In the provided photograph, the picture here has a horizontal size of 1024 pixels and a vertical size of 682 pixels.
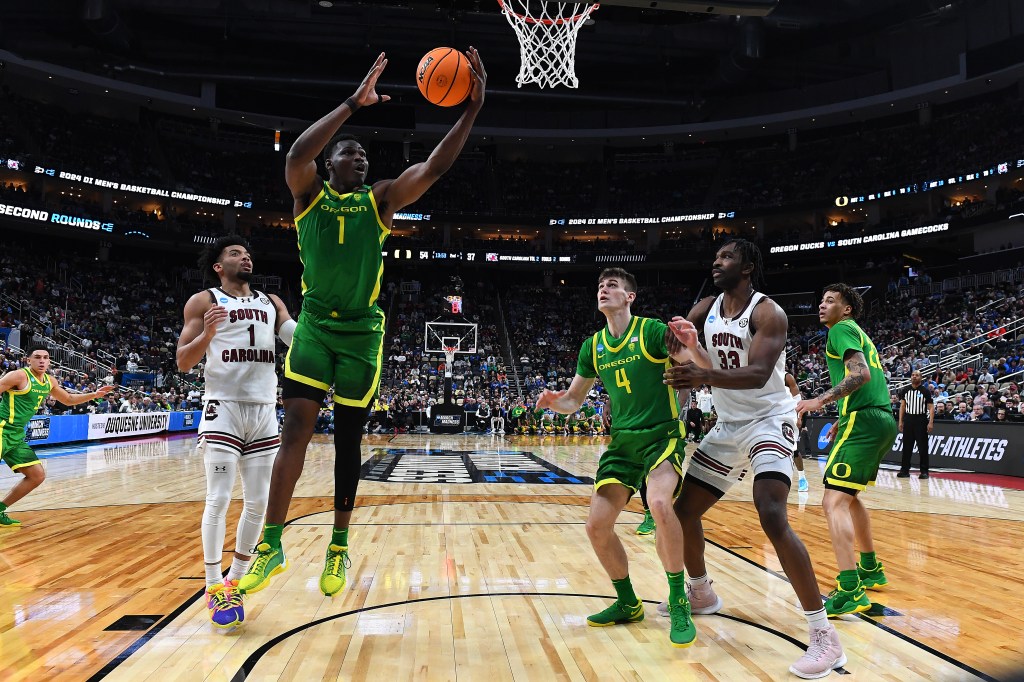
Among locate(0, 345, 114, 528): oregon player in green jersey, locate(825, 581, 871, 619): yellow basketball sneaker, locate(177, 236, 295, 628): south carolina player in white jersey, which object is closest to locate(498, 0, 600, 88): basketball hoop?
locate(0, 345, 114, 528): oregon player in green jersey

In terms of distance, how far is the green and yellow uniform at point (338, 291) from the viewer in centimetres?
416

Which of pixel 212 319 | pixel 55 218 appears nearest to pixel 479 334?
pixel 55 218

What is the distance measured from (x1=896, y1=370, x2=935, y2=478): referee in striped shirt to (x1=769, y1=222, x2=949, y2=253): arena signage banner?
22996mm

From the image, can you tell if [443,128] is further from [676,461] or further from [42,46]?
[676,461]

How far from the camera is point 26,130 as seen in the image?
110 feet

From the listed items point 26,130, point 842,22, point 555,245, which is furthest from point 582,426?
point 26,130

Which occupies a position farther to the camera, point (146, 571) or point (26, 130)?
point (26, 130)

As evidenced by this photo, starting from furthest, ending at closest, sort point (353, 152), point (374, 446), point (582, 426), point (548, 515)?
point (582, 426)
point (374, 446)
point (548, 515)
point (353, 152)

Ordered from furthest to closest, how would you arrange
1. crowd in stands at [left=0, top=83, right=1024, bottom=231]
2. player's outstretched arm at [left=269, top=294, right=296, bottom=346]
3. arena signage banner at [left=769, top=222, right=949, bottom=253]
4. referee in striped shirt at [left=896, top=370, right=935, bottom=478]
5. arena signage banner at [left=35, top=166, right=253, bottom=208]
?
crowd in stands at [left=0, top=83, right=1024, bottom=231]
arena signage banner at [left=769, top=222, right=949, bottom=253]
arena signage banner at [left=35, top=166, right=253, bottom=208]
referee in striped shirt at [left=896, top=370, right=935, bottom=478]
player's outstretched arm at [left=269, top=294, right=296, bottom=346]

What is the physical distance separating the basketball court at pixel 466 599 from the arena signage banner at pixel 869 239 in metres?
26.6

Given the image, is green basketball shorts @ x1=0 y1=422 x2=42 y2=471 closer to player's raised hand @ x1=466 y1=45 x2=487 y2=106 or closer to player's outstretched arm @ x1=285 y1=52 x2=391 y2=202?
player's outstretched arm @ x1=285 y1=52 x2=391 y2=202

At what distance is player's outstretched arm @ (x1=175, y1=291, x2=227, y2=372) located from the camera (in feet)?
14.0

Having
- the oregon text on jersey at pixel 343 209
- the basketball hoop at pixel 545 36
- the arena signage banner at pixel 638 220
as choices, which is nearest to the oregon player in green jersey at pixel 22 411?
the oregon text on jersey at pixel 343 209

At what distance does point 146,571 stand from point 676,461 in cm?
422
